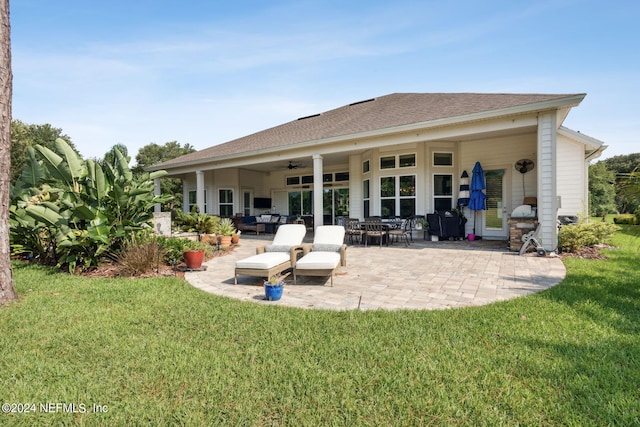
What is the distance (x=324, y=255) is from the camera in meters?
5.73

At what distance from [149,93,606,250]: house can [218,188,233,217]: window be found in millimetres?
3103

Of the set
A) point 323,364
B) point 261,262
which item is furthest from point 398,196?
point 323,364

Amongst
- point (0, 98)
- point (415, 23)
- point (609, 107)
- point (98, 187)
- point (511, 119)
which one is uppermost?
point (415, 23)

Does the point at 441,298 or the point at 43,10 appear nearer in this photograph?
the point at 441,298

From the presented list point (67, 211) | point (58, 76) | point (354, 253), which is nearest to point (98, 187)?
point (67, 211)

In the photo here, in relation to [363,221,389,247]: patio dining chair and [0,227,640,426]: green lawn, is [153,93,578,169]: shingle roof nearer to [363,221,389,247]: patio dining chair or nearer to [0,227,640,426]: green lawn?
[363,221,389,247]: patio dining chair

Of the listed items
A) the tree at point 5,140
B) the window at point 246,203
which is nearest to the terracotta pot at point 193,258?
the tree at point 5,140

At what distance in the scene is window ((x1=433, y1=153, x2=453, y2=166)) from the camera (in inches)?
460

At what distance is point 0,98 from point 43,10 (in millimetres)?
4088

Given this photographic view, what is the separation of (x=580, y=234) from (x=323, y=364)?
8581 millimetres

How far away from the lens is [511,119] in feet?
26.8

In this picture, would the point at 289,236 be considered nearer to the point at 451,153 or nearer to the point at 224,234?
the point at 224,234

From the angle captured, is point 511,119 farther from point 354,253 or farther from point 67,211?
point 67,211

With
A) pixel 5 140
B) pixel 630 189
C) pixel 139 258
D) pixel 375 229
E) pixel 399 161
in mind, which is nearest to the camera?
pixel 630 189
